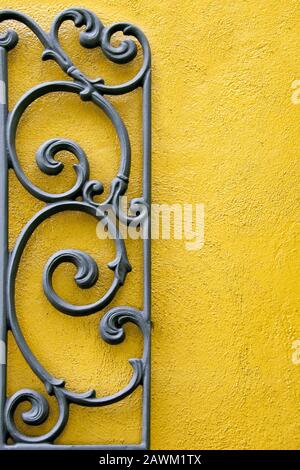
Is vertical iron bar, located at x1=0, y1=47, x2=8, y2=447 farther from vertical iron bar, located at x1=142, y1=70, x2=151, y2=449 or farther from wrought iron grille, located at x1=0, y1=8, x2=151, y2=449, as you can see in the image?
vertical iron bar, located at x1=142, y1=70, x2=151, y2=449

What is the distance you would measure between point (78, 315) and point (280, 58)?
77 centimetres

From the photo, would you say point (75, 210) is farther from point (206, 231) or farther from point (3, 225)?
point (206, 231)

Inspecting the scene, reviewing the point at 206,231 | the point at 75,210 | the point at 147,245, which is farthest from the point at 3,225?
the point at 206,231

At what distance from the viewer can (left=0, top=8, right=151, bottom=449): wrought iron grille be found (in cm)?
168

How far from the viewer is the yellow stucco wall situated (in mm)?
1716

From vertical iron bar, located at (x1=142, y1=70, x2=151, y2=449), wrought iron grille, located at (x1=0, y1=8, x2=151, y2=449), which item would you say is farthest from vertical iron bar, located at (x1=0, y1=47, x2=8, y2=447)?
vertical iron bar, located at (x1=142, y1=70, x2=151, y2=449)

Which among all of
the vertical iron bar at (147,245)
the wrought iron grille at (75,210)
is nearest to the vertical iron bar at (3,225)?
the wrought iron grille at (75,210)

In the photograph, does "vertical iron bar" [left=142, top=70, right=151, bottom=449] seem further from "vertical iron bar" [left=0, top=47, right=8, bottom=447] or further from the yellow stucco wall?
"vertical iron bar" [left=0, top=47, right=8, bottom=447]

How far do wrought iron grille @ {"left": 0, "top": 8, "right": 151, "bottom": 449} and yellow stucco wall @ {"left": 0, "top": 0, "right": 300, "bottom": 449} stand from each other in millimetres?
35

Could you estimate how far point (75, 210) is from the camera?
1752 mm

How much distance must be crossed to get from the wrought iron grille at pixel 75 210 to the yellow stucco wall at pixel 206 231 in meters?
0.04

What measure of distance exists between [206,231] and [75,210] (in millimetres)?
304

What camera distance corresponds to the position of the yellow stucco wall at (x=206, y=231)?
172 centimetres
